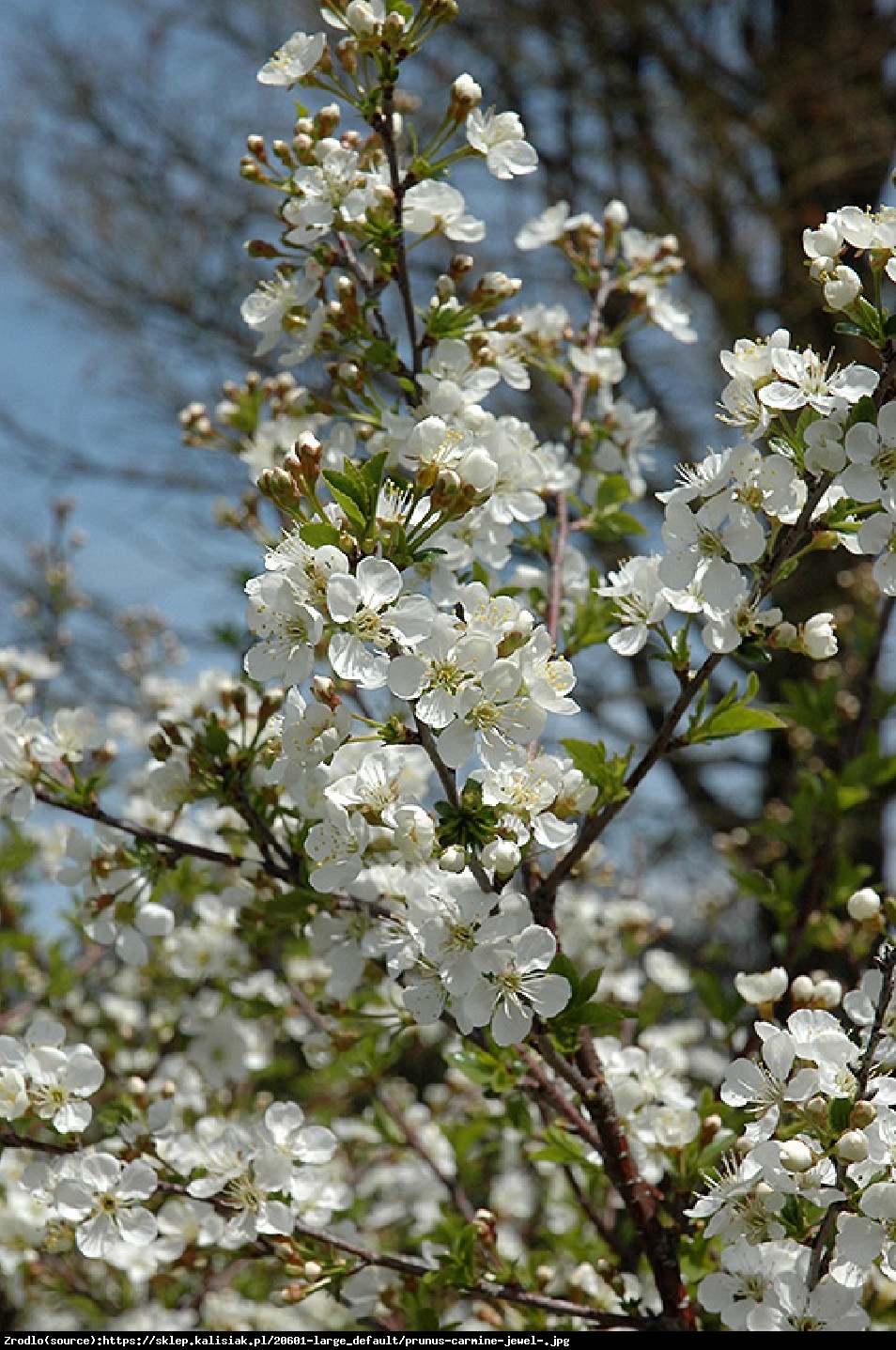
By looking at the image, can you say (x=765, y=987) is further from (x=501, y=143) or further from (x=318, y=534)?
(x=501, y=143)

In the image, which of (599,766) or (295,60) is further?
(295,60)

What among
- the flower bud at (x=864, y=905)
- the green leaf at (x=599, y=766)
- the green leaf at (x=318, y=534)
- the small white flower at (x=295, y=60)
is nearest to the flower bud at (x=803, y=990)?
the flower bud at (x=864, y=905)

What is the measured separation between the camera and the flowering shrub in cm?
127

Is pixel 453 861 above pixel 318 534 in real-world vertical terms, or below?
below

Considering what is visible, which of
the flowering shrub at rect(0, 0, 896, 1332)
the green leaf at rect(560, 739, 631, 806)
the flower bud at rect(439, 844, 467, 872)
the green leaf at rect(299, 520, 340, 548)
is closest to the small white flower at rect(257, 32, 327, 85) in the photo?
the flowering shrub at rect(0, 0, 896, 1332)

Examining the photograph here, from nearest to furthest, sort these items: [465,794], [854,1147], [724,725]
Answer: [854,1147] < [465,794] < [724,725]

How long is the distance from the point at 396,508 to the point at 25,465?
622cm

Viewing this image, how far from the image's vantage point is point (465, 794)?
52.2 inches

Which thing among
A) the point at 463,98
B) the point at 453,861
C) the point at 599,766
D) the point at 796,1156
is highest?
the point at 463,98

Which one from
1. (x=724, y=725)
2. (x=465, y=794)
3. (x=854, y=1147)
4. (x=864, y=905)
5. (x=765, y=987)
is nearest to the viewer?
(x=854, y=1147)

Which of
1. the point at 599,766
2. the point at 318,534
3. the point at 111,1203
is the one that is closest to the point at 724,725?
the point at 599,766

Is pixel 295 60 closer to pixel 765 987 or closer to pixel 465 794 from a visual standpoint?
pixel 465 794

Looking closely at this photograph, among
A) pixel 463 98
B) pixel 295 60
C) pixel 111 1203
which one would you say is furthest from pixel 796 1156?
pixel 295 60

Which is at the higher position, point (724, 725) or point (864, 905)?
point (724, 725)
